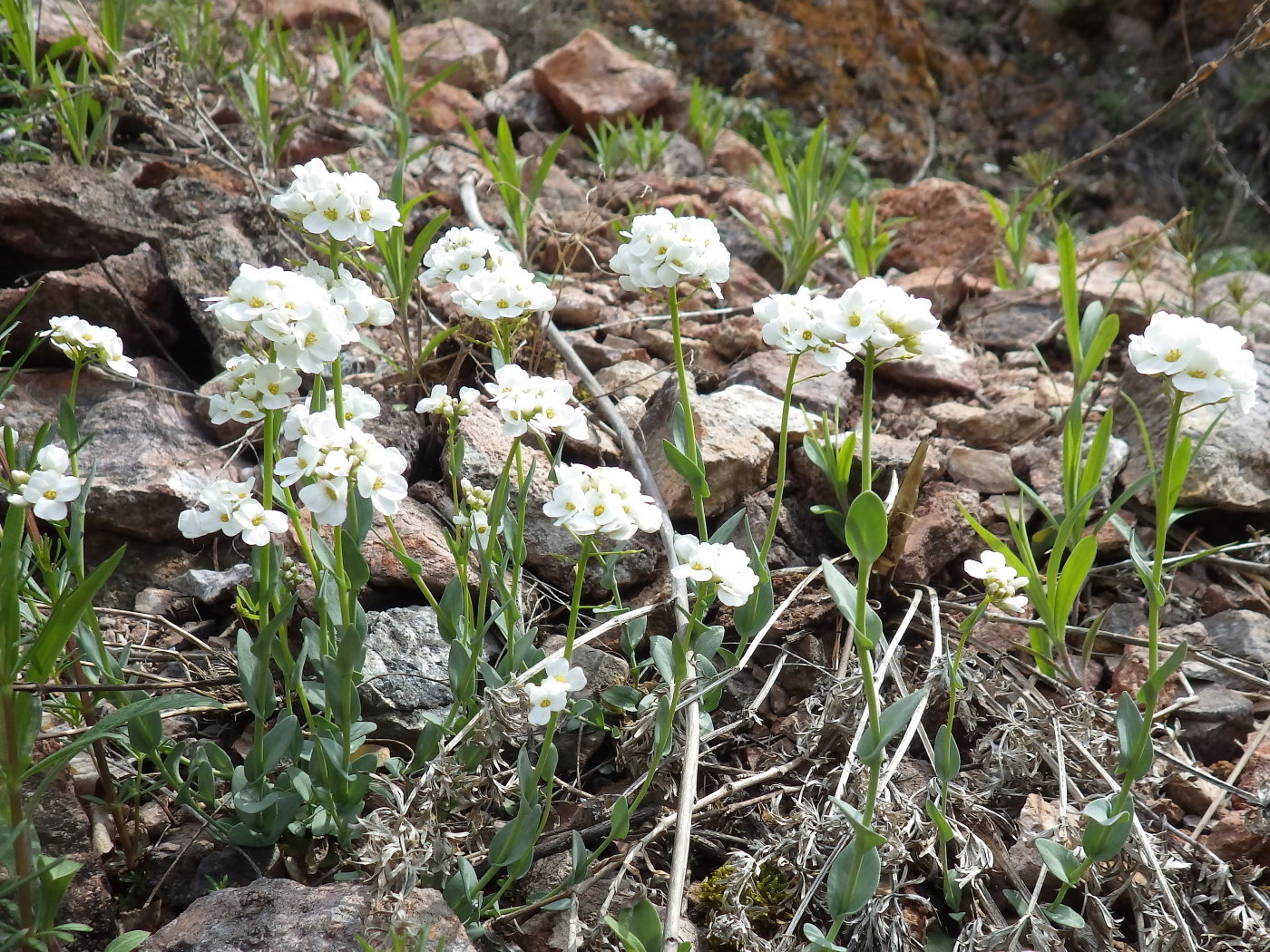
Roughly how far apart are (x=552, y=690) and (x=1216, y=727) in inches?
58.7

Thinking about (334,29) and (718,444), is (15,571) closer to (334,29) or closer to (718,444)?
(718,444)

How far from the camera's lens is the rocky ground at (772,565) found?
65.4 inches

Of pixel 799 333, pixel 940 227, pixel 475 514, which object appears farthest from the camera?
pixel 940 227

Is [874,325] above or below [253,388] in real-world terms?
above

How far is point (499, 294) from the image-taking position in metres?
1.64

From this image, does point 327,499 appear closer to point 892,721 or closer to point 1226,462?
point 892,721

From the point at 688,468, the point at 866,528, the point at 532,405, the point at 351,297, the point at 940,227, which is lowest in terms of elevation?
the point at 940,227

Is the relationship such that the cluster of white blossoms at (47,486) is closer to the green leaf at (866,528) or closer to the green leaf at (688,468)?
the green leaf at (688,468)

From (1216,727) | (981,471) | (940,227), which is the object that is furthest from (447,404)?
(940,227)

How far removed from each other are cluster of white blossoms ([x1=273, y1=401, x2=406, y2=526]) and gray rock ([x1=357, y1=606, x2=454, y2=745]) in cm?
58

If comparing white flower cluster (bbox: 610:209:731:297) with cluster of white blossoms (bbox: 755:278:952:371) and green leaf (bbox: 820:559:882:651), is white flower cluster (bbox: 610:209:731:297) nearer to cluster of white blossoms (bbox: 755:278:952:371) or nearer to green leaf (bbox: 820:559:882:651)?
cluster of white blossoms (bbox: 755:278:952:371)

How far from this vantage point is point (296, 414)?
4.56 ft

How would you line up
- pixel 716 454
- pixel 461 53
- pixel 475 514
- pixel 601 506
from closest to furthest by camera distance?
pixel 601 506 < pixel 475 514 < pixel 716 454 < pixel 461 53

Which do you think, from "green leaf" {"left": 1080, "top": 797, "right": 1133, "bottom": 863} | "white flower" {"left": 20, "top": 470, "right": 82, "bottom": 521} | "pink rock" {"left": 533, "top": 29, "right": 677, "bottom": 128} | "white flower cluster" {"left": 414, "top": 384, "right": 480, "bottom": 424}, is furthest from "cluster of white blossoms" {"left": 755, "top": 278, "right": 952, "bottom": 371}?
"pink rock" {"left": 533, "top": 29, "right": 677, "bottom": 128}
